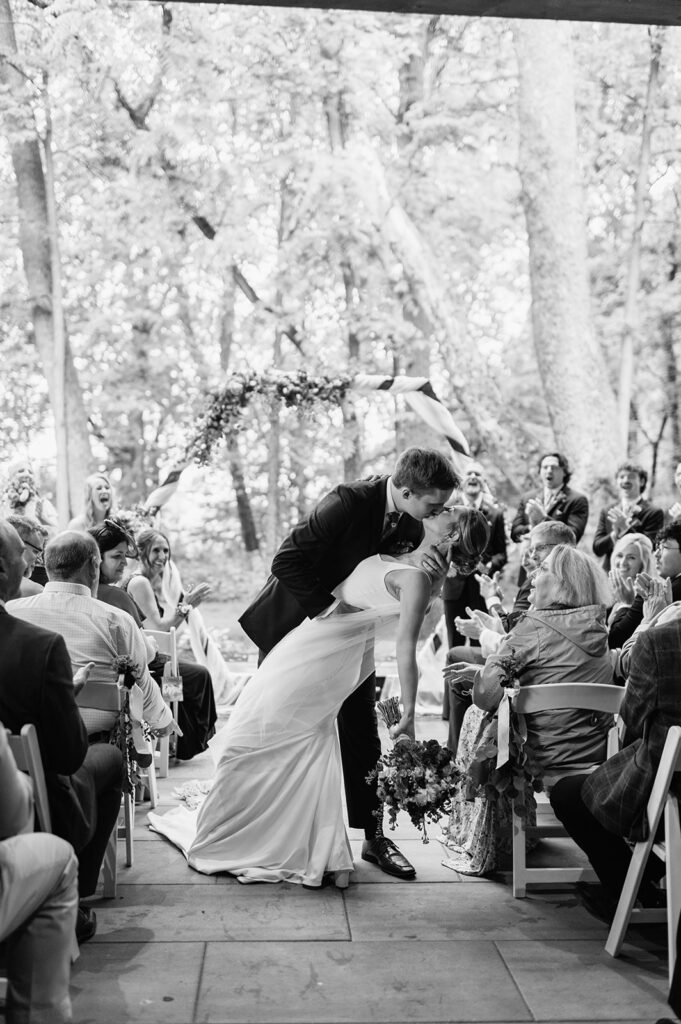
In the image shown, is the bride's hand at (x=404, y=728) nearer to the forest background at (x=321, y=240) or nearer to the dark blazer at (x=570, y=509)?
the dark blazer at (x=570, y=509)

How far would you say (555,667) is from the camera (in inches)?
144

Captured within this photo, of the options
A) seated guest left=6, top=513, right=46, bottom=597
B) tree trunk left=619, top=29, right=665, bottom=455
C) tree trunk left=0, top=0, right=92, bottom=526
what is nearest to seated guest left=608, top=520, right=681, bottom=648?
seated guest left=6, top=513, right=46, bottom=597

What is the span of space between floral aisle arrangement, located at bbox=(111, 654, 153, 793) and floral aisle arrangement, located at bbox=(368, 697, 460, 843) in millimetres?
908

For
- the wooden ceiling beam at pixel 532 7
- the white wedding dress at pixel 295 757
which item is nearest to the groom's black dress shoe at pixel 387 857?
the white wedding dress at pixel 295 757

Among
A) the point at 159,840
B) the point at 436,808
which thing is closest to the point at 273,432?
the point at 159,840

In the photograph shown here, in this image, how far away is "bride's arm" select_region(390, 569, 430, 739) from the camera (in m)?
3.38

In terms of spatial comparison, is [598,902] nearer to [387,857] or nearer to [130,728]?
[387,857]

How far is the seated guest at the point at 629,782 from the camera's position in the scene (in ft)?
9.25

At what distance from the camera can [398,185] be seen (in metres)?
12.2

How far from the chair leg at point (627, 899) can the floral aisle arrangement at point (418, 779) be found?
23.5 inches

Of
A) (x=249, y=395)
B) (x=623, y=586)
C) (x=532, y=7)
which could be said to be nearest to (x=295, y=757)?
(x=623, y=586)

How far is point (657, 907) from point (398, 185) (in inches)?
410

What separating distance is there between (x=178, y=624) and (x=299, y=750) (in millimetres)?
2019

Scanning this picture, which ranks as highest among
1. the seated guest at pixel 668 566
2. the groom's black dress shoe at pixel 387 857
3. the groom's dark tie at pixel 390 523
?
the groom's dark tie at pixel 390 523
